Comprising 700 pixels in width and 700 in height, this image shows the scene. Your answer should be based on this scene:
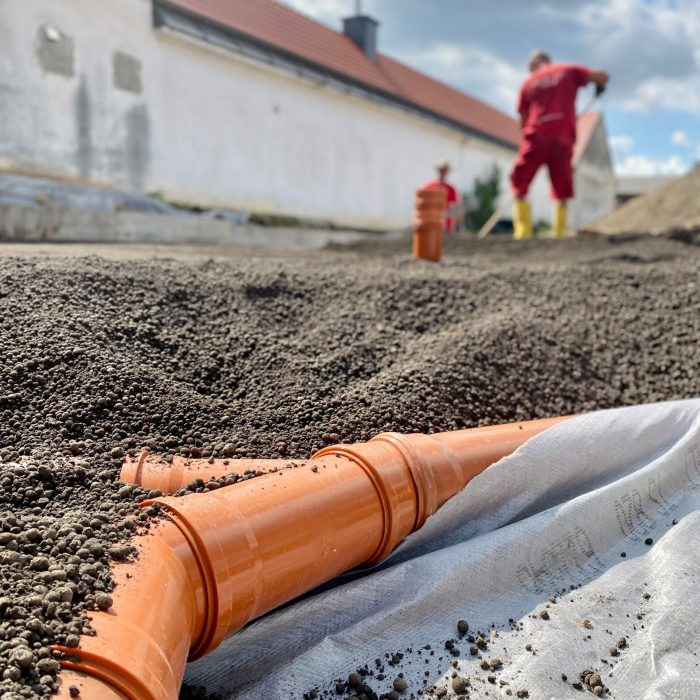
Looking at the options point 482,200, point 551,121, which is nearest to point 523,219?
point 551,121

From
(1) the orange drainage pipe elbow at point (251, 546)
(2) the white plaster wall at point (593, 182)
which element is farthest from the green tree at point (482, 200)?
(1) the orange drainage pipe elbow at point (251, 546)

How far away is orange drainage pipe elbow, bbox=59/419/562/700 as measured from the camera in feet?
3.86

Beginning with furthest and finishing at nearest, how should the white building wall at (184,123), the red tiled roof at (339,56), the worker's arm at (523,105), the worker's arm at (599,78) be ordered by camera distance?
the red tiled roof at (339,56) < the white building wall at (184,123) < the worker's arm at (523,105) < the worker's arm at (599,78)

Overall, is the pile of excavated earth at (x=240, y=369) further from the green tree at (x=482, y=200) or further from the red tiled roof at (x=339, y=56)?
the green tree at (x=482, y=200)

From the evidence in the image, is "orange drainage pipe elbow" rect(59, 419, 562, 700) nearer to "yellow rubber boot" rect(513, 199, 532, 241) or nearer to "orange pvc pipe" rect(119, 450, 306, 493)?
"orange pvc pipe" rect(119, 450, 306, 493)

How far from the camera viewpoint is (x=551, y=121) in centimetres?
702

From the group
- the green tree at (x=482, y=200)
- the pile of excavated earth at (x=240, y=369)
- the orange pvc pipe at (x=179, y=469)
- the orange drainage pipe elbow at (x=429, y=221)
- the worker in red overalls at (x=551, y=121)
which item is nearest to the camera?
the pile of excavated earth at (x=240, y=369)

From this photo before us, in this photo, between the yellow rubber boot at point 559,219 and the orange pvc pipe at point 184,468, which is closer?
the orange pvc pipe at point 184,468

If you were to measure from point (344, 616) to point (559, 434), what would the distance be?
958mm

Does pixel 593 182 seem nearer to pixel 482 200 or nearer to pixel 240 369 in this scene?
pixel 482 200

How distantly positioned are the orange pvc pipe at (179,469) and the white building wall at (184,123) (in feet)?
25.1

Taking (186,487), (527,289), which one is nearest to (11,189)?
(527,289)

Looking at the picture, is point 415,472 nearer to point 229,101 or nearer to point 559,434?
point 559,434

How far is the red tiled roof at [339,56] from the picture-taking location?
11953 mm
